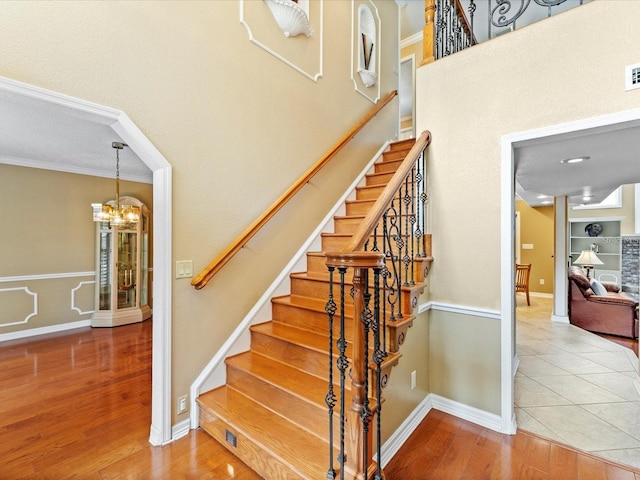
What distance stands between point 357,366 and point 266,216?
145cm

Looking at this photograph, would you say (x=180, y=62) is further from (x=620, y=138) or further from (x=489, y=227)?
(x=620, y=138)

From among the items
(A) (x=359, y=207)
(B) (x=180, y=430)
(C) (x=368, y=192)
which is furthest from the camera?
(C) (x=368, y=192)

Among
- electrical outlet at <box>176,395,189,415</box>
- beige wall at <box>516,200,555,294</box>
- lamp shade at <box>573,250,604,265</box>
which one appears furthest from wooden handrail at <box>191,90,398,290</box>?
beige wall at <box>516,200,555,294</box>

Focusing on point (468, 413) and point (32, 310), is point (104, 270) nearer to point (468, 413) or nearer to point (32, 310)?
point (32, 310)

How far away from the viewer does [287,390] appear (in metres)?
1.85

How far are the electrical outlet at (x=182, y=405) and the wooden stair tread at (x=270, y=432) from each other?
9 centimetres

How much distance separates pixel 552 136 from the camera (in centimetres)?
196

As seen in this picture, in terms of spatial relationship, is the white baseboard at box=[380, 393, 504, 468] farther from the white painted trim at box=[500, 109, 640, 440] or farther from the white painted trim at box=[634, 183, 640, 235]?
the white painted trim at box=[634, 183, 640, 235]

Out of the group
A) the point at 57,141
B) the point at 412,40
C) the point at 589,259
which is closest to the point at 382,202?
the point at 57,141

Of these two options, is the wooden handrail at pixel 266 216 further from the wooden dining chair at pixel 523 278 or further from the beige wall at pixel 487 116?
the wooden dining chair at pixel 523 278

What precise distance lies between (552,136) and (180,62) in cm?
250

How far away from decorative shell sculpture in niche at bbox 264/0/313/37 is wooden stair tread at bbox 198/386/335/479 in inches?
121

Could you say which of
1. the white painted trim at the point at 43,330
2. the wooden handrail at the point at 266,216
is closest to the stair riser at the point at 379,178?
the wooden handrail at the point at 266,216

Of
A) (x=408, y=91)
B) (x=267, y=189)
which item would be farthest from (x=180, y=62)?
(x=408, y=91)
